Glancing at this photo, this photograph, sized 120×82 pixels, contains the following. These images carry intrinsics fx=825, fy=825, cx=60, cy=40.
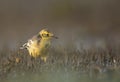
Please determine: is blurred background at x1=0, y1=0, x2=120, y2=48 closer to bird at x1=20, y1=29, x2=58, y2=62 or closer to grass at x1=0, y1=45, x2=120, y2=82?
grass at x1=0, y1=45, x2=120, y2=82

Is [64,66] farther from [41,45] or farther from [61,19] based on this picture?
[61,19]

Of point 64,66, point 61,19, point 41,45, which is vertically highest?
point 61,19

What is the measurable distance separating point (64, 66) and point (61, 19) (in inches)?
116

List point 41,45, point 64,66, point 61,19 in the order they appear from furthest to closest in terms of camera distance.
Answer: point 61,19 < point 41,45 < point 64,66

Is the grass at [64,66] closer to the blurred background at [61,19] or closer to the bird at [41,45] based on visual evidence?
the bird at [41,45]

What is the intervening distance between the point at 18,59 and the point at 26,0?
2894mm

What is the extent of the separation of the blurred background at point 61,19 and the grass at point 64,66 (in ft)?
4.37

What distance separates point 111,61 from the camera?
11.3 metres

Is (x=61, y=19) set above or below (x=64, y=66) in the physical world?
above

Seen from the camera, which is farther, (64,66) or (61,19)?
(61,19)

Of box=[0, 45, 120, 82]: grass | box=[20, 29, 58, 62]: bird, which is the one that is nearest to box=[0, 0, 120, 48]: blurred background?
box=[0, 45, 120, 82]: grass

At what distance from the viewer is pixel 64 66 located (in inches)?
435

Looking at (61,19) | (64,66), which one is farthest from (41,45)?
(61,19)

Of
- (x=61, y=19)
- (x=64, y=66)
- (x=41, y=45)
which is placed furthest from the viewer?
(x=61, y=19)
